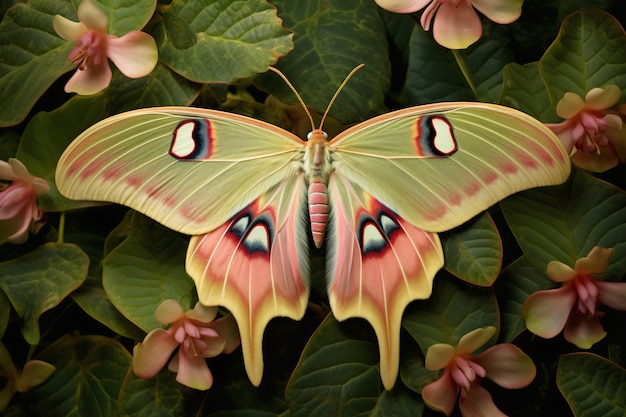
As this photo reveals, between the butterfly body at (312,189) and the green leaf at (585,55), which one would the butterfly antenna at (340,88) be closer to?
the butterfly body at (312,189)

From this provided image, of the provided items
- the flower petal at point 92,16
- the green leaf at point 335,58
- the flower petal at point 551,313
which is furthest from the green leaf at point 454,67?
the flower petal at point 92,16

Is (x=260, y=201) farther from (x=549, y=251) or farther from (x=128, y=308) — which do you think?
(x=549, y=251)

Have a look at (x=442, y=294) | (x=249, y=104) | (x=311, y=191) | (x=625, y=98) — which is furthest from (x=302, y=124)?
(x=625, y=98)

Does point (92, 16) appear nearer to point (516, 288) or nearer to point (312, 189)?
point (312, 189)

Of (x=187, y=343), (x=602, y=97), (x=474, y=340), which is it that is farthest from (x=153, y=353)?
(x=602, y=97)

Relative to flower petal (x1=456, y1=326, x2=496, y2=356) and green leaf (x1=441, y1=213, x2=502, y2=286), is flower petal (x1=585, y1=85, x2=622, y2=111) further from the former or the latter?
flower petal (x1=456, y1=326, x2=496, y2=356)
